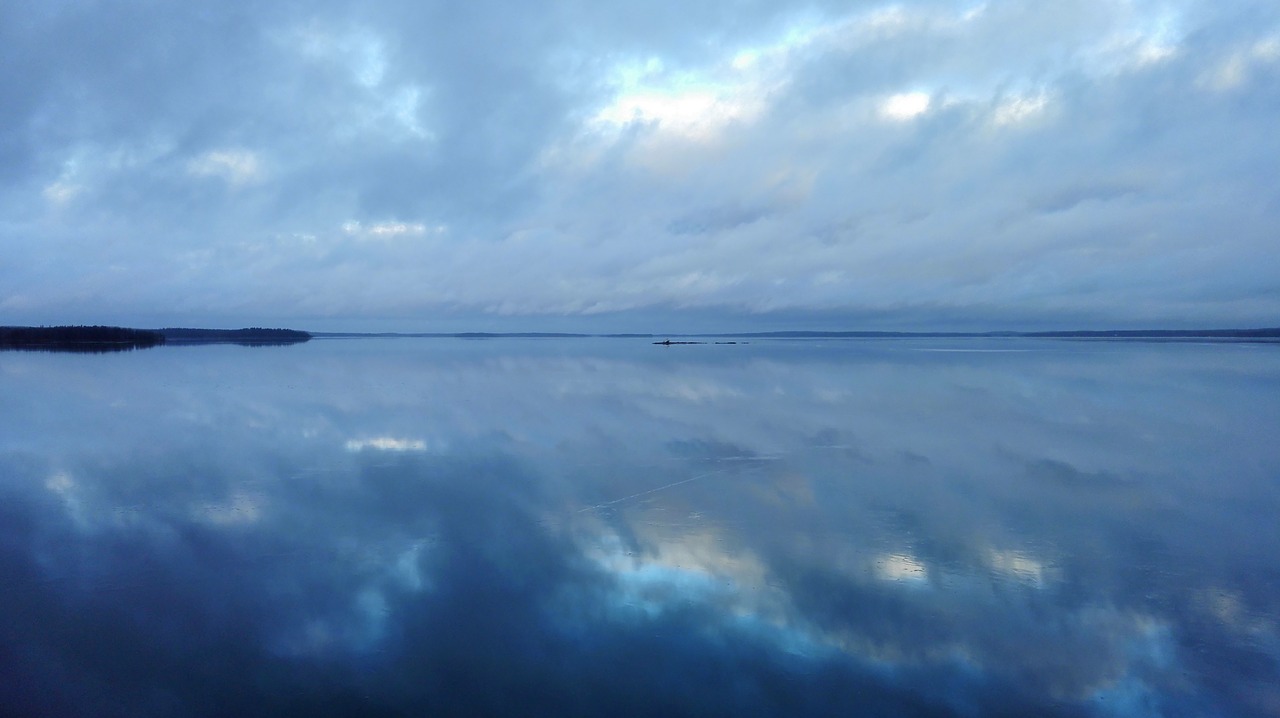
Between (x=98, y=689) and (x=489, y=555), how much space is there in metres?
2.92

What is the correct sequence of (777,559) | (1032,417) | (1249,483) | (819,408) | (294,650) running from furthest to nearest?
1. (819,408)
2. (1032,417)
3. (1249,483)
4. (777,559)
5. (294,650)

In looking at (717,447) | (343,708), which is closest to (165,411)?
(717,447)

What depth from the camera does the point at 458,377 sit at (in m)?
27.4

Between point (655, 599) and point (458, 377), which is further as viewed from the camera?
point (458, 377)

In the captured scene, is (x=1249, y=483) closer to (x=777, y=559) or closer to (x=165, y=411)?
(x=777, y=559)

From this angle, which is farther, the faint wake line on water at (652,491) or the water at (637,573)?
the faint wake line on water at (652,491)

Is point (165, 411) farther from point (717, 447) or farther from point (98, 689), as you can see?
point (98, 689)

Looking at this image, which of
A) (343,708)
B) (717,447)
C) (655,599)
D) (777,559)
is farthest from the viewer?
(717,447)

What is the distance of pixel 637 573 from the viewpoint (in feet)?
19.2

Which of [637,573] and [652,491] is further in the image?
[652,491]

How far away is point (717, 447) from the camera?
38.9 ft

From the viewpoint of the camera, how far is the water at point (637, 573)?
4215 mm

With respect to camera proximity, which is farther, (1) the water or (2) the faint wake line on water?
(2) the faint wake line on water

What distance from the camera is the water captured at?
421cm
